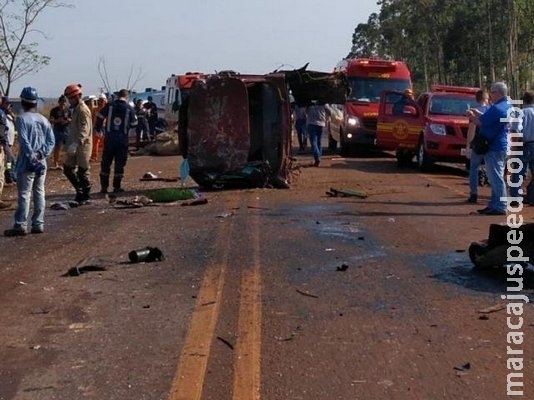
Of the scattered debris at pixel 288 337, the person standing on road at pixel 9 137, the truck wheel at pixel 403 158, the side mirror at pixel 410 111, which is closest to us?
the scattered debris at pixel 288 337

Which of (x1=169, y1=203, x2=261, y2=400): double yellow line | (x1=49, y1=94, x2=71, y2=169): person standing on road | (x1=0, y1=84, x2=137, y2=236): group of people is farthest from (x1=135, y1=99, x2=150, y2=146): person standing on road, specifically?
(x1=169, y1=203, x2=261, y2=400): double yellow line

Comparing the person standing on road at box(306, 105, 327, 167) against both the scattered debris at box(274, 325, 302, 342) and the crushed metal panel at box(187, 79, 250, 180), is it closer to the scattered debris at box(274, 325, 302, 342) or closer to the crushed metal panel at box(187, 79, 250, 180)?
the crushed metal panel at box(187, 79, 250, 180)

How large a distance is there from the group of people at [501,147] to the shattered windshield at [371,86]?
11.4m

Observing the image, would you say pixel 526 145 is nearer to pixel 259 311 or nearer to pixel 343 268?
pixel 343 268

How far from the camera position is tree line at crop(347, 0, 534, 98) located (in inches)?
1672

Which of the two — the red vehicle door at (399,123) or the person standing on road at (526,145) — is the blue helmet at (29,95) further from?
the red vehicle door at (399,123)

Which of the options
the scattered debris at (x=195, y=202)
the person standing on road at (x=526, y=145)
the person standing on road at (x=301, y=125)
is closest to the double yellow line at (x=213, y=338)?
the scattered debris at (x=195, y=202)

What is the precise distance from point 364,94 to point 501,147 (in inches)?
502

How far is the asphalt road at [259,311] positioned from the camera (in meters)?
5.10

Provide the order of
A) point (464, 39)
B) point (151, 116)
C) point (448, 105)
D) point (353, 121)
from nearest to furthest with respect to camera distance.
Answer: point (448, 105), point (353, 121), point (151, 116), point (464, 39)

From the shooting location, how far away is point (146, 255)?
28.9 ft

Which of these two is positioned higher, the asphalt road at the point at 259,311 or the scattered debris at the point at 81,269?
the scattered debris at the point at 81,269

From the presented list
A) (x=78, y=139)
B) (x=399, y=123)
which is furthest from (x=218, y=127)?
(x=399, y=123)

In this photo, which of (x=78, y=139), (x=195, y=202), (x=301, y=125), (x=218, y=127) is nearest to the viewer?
(x=78, y=139)
